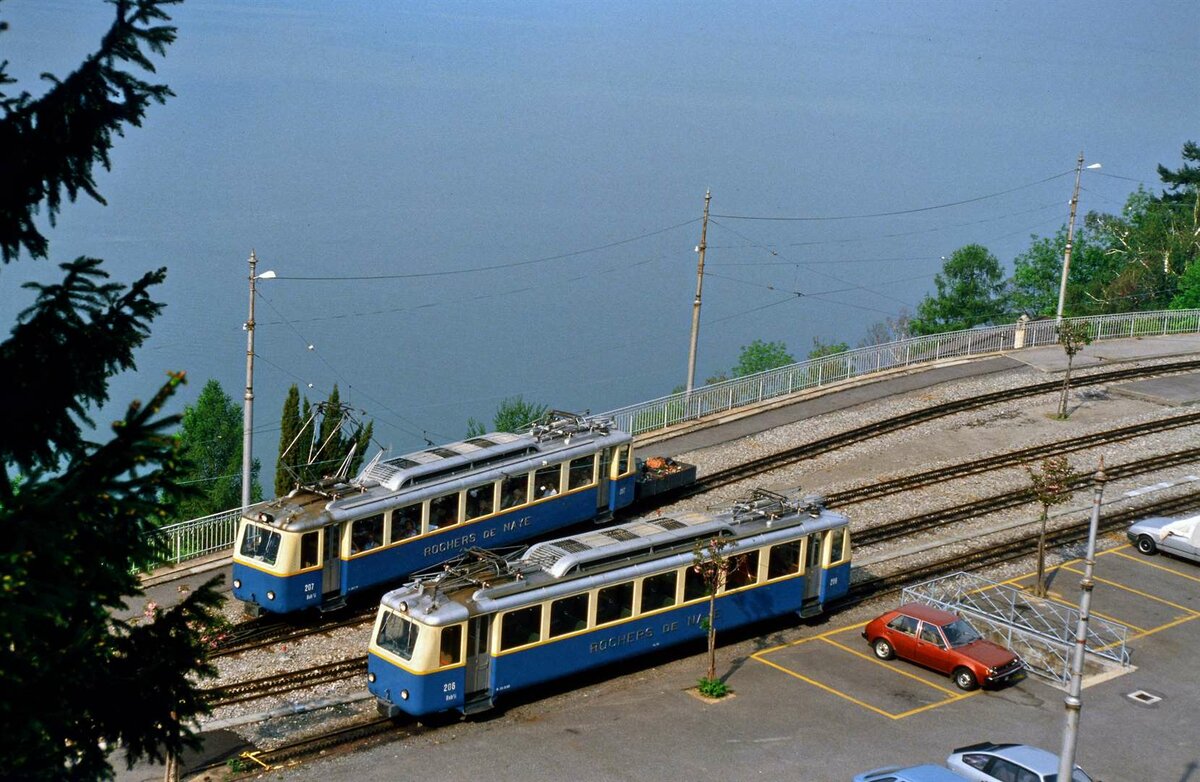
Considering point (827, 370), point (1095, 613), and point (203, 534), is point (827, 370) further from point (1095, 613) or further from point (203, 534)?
point (203, 534)

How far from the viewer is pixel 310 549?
24.1 m

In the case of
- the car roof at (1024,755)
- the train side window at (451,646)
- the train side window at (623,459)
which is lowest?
the car roof at (1024,755)

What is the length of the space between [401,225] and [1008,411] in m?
101

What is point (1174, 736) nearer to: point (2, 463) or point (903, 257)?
point (2, 463)

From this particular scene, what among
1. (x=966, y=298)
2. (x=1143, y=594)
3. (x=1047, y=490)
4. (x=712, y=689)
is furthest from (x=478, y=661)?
(x=966, y=298)

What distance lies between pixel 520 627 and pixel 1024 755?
7.81 metres

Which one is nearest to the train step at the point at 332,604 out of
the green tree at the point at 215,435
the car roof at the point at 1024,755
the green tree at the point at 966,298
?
the car roof at the point at 1024,755

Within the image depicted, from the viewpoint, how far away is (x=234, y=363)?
10512cm

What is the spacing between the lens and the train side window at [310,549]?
2398cm

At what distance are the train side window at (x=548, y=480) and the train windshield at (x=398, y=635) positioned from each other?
7.86m

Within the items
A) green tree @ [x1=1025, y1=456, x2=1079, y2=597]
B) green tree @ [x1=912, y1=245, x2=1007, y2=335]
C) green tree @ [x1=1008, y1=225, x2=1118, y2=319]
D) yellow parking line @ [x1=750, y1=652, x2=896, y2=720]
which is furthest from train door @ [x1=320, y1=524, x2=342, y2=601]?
green tree @ [x1=912, y1=245, x2=1007, y2=335]

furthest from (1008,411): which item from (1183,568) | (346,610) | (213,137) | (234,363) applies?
(213,137)

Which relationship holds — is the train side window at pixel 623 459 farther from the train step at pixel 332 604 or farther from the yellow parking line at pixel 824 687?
the train step at pixel 332 604

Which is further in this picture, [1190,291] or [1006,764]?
[1190,291]
